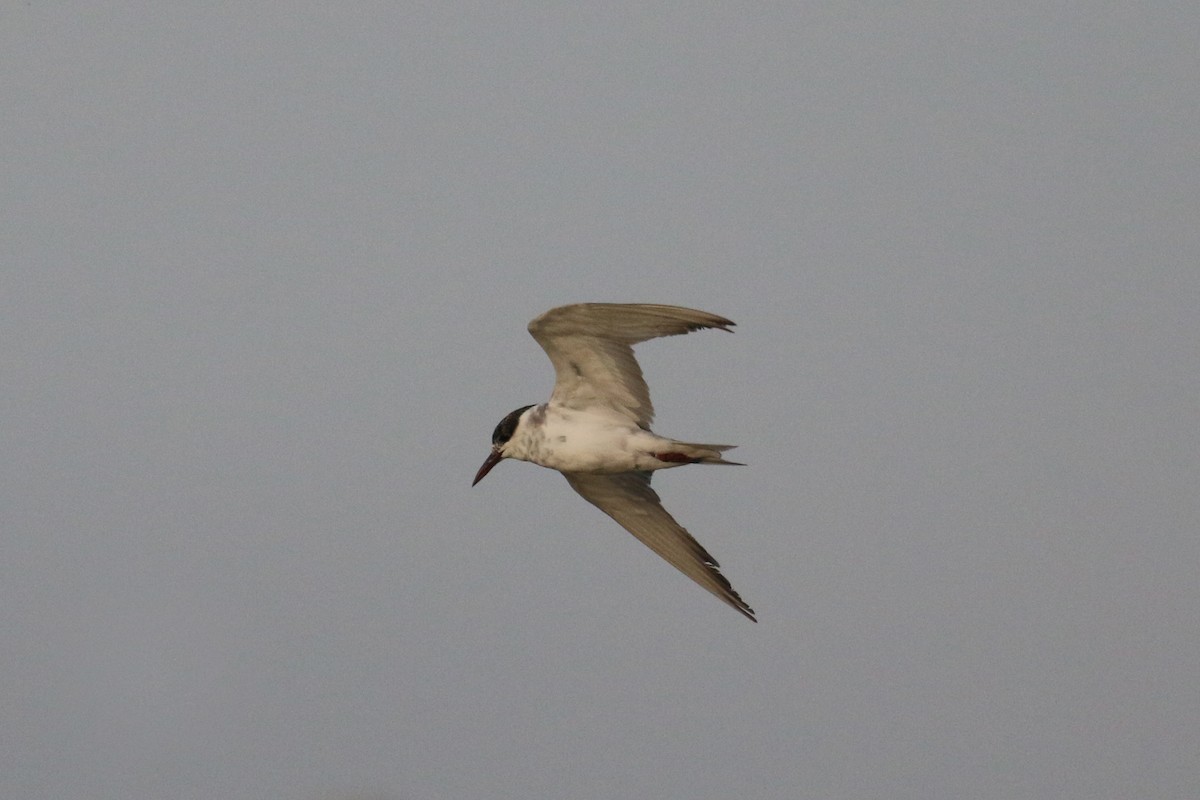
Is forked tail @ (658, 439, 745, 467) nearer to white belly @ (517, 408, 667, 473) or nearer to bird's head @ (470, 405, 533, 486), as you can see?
white belly @ (517, 408, 667, 473)

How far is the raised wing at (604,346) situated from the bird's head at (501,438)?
64 centimetres

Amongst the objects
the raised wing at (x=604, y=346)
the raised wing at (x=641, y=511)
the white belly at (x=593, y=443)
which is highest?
the raised wing at (x=604, y=346)

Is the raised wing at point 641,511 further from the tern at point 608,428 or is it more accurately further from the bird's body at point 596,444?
the bird's body at point 596,444

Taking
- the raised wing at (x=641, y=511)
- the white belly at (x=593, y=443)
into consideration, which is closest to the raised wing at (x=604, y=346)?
the white belly at (x=593, y=443)

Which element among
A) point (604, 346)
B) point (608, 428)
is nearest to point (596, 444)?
point (608, 428)

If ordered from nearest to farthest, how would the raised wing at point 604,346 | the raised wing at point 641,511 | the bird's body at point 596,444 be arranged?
the raised wing at point 604,346, the bird's body at point 596,444, the raised wing at point 641,511

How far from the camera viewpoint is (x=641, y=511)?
22.3 metres

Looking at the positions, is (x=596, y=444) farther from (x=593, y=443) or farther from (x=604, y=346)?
(x=604, y=346)

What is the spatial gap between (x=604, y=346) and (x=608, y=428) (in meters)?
1.06

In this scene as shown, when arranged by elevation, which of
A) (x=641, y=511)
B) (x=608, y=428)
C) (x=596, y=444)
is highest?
(x=608, y=428)

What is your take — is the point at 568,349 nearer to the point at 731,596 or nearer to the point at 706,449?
the point at 706,449

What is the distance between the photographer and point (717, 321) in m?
17.9

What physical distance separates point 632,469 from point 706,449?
1.15 m

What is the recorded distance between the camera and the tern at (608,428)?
19688 mm
